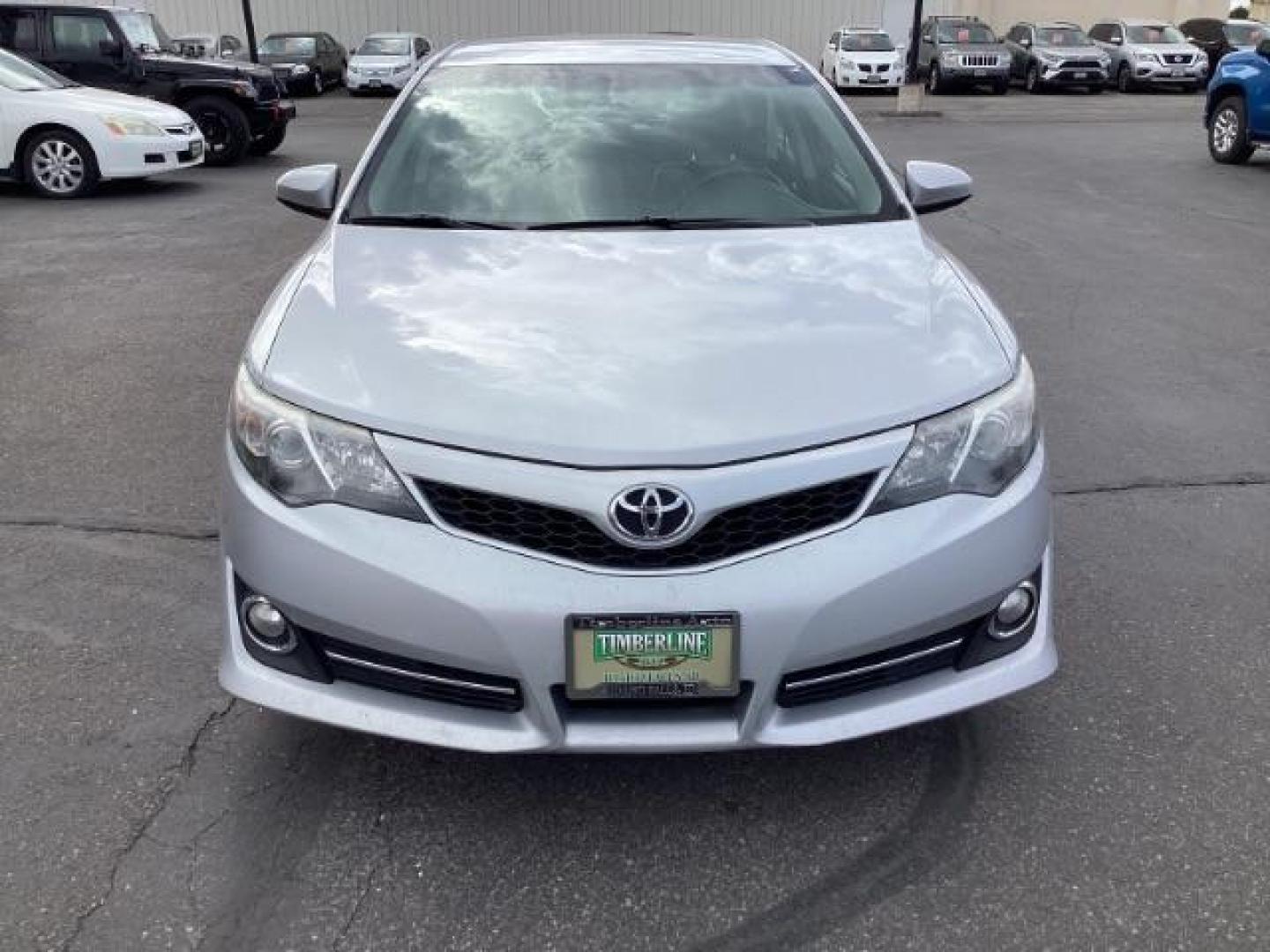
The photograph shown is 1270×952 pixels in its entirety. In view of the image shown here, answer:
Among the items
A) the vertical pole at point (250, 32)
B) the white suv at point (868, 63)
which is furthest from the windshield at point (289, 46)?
the white suv at point (868, 63)

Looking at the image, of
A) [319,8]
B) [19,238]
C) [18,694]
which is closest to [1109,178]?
[19,238]

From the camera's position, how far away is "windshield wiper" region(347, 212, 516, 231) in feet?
11.4

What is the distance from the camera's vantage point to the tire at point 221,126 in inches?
556

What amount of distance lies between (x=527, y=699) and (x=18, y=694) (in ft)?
5.29

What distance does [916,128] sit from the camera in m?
19.5

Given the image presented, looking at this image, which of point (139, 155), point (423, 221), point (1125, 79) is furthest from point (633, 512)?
point (1125, 79)

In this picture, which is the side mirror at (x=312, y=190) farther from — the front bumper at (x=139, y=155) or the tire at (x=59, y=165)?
the tire at (x=59, y=165)

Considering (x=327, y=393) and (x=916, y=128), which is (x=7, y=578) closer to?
(x=327, y=393)

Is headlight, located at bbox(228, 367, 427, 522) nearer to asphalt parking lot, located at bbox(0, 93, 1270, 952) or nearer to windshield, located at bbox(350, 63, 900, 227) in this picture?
asphalt parking lot, located at bbox(0, 93, 1270, 952)

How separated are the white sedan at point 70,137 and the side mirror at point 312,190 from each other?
8629 mm

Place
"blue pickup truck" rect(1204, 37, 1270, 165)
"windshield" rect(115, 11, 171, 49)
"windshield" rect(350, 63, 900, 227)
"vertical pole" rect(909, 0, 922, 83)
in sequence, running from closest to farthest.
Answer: "windshield" rect(350, 63, 900, 227) < "blue pickup truck" rect(1204, 37, 1270, 165) < "windshield" rect(115, 11, 171, 49) < "vertical pole" rect(909, 0, 922, 83)

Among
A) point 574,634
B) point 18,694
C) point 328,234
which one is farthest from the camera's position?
point 328,234

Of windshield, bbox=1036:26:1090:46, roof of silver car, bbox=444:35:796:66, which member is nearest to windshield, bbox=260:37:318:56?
windshield, bbox=1036:26:1090:46

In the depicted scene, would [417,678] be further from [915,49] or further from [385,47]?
[385,47]
